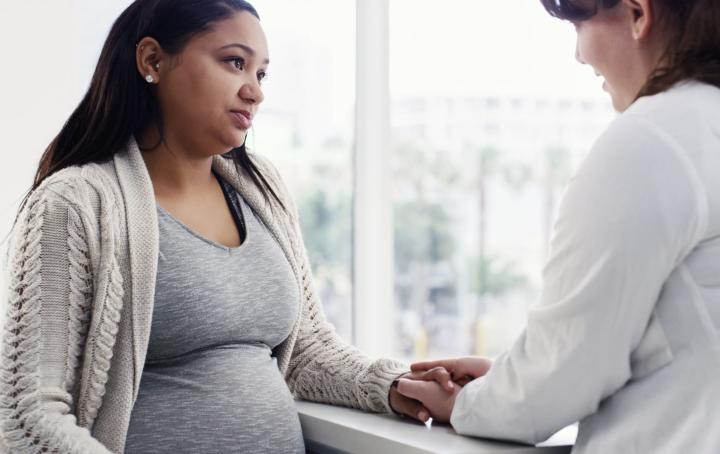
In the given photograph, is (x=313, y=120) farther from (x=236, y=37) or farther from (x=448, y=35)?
(x=236, y=37)

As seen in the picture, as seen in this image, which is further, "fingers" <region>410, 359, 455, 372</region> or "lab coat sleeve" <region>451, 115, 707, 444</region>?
"fingers" <region>410, 359, 455, 372</region>

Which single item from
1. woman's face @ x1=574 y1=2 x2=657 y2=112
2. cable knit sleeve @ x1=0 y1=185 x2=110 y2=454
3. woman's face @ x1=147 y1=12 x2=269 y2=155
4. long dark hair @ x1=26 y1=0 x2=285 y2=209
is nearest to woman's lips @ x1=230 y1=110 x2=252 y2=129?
woman's face @ x1=147 y1=12 x2=269 y2=155

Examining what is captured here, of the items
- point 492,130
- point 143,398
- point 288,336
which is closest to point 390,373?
point 288,336

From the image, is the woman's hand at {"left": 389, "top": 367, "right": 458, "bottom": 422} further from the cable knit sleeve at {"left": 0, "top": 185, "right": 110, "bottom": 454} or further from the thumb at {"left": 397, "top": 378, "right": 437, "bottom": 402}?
the cable knit sleeve at {"left": 0, "top": 185, "right": 110, "bottom": 454}

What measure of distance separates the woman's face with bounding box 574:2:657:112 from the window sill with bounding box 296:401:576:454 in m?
0.48

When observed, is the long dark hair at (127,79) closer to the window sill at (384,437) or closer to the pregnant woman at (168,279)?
the pregnant woman at (168,279)

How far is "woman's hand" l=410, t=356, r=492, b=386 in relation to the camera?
141cm

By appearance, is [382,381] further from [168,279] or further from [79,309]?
[79,309]

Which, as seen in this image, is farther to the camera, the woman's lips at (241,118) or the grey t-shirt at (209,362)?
the woman's lips at (241,118)

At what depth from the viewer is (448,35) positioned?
3.05 meters

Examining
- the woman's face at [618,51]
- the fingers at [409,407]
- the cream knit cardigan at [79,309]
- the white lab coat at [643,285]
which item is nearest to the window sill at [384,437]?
the fingers at [409,407]

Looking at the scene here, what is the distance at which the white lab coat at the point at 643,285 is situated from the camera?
1.01 m

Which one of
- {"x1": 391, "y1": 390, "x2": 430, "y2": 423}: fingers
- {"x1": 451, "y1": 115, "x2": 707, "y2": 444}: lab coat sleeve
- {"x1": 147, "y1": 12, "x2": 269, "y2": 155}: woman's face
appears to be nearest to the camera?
{"x1": 451, "y1": 115, "x2": 707, "y2": 444}: lab coat sleeve

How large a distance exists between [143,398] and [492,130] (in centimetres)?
258
